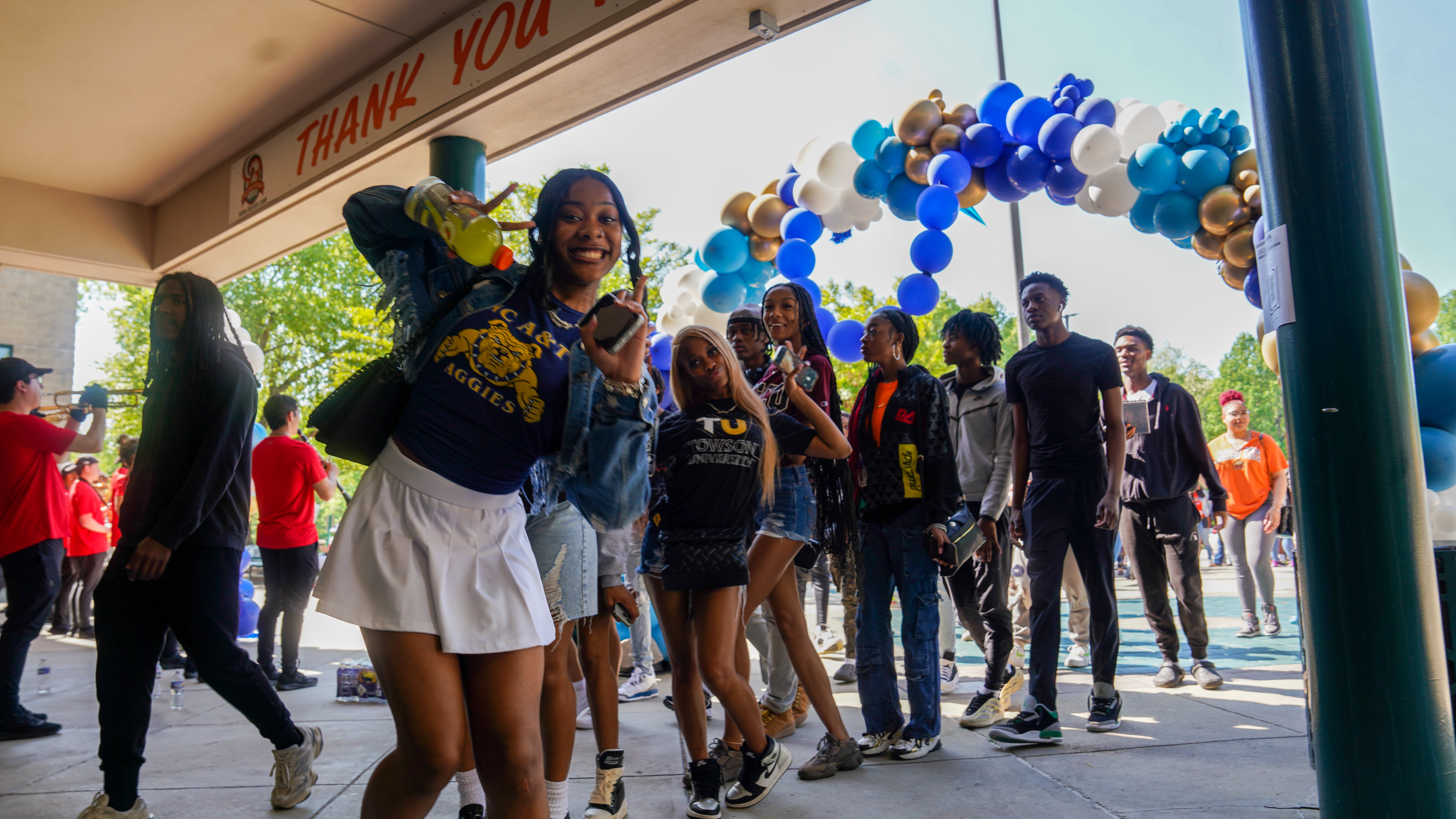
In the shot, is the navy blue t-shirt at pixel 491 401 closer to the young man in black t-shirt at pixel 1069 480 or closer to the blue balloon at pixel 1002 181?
the young man in black t-shirt at pixel 1069 480

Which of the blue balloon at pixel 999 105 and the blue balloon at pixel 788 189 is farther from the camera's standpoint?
the blue balloon at pixel 788 189

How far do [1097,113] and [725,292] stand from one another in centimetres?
259

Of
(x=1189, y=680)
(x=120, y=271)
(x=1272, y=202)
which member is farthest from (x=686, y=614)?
(x=120, y=271)

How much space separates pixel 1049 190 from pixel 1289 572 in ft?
42.7

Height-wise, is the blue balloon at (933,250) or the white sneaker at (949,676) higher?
the blue balloon at (933,250)

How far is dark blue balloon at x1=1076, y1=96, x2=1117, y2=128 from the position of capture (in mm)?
5219

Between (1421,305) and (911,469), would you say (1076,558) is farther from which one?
(1421,305)

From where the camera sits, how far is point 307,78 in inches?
230

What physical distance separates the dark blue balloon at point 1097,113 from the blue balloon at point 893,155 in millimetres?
1011

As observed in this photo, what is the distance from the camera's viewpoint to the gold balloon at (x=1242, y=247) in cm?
479

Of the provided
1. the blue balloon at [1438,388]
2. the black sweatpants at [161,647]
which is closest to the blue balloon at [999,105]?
the blue balloon at [1438,388]

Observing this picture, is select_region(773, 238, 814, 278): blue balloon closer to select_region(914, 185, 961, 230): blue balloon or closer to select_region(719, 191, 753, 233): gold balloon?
Result: select_region(719, 191, 753, 233): gold balloon

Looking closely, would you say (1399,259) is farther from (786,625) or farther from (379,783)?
(379,783)

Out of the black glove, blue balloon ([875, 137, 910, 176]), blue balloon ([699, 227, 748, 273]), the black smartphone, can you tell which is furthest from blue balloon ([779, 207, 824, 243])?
the black smartphone
